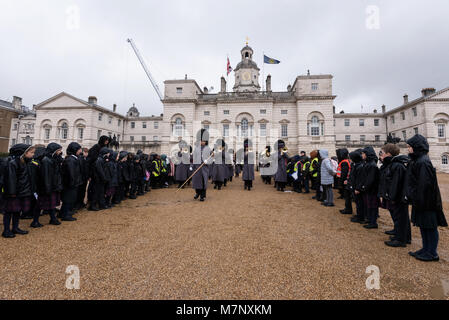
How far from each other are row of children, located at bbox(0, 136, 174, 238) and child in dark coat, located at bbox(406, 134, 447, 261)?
7.07 m

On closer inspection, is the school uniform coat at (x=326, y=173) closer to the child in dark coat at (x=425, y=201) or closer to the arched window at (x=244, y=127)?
the child in dark coat at (x=425, y=201)

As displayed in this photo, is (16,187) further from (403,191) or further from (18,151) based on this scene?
(403,191)

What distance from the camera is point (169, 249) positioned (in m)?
3.25

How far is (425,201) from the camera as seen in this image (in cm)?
297

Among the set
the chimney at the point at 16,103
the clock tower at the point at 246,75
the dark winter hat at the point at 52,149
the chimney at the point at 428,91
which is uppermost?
the clock tower at the point at 246,75

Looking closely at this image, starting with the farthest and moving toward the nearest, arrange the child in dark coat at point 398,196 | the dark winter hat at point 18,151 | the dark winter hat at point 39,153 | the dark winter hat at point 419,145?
the dark winter hat at point 39,153, the dark winter hat at point 18,151, the child in dark coat at point 398,196, the dark winter hat at point 419,145

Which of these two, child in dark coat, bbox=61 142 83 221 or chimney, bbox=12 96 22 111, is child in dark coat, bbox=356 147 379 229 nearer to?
child in dark coat, bbox=61 142 83 221

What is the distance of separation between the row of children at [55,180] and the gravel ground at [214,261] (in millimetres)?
514

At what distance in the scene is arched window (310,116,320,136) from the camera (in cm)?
3100

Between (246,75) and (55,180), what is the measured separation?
43.9m

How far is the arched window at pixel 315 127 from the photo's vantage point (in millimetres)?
31000

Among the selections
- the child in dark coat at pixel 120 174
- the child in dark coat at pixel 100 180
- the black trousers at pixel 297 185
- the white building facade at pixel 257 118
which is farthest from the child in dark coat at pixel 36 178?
the white building facade at pixel 257 118

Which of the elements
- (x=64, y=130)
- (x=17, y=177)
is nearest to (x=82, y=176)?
(x=17, y=177)
